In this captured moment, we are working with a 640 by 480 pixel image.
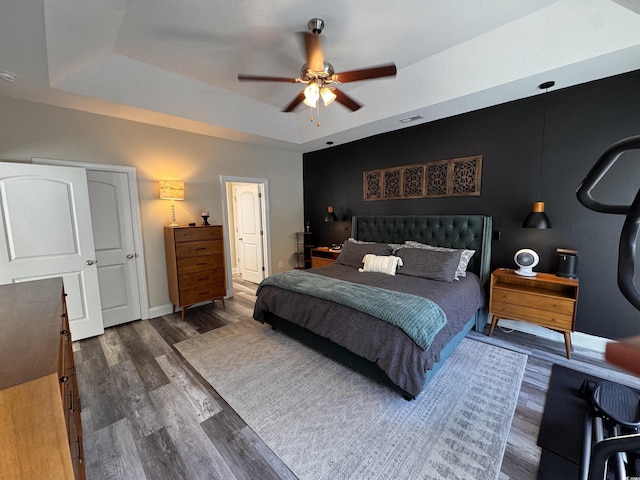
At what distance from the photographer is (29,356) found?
83 cm

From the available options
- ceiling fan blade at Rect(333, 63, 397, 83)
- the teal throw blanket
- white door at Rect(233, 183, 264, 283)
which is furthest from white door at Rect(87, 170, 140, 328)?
ceiling fan blade at Rect(333, 63, 397, 83)

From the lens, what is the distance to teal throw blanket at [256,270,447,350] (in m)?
2.02

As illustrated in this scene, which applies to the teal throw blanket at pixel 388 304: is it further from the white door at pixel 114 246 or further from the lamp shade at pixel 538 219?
the white door at pixel 114 246

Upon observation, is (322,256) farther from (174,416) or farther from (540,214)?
(174,416)

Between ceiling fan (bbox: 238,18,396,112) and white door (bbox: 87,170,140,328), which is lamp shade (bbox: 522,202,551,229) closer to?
ceiling fan (bbox: 238,18,396,112)

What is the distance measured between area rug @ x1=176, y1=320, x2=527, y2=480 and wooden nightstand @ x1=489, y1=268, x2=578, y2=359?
0.44m

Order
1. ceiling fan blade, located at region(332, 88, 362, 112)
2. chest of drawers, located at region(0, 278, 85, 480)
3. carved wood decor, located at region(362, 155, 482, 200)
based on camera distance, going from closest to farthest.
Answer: chest of drawers, located at region(0, 278, 85, 480), ceiling fan blade, located at region(332, 88, 362, 112), carved wood decor, located at region(362, 155, 482, 200)

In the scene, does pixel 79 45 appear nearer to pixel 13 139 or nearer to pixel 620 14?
pixel 13 139

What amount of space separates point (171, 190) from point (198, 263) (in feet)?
3.58

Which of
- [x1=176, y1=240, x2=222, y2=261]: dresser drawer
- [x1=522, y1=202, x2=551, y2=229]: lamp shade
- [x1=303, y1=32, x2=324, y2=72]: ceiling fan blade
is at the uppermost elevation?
[x1=303, y1=32, x2=324, y2=72]: ceiling fan blade

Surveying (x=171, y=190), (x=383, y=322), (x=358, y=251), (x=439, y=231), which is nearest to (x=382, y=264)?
(x=358, y=251)

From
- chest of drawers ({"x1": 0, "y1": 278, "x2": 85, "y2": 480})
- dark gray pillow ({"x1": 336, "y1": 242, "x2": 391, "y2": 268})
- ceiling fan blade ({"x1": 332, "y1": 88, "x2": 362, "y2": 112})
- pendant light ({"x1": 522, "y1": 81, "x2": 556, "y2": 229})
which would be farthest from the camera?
dark gray pillow ({"x1": 336, "y1": 242, "x2": 391, "y2": 268})

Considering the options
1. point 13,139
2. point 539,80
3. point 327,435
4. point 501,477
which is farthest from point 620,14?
point 13,139

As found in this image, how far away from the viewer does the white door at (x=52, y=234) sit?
2.63 metres
